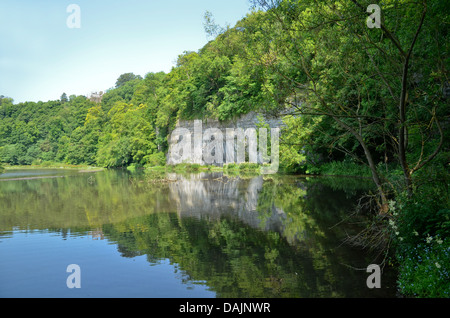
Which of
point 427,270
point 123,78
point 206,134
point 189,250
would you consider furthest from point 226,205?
point 123,78

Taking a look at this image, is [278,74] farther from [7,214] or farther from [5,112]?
[5,112]

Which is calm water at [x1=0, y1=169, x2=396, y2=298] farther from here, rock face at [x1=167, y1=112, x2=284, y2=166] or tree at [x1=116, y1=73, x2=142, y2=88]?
tree at [x1=116, y1=73, x2=142, y2=88]

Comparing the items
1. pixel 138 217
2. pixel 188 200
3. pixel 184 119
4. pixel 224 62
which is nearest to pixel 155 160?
pixel 184 119

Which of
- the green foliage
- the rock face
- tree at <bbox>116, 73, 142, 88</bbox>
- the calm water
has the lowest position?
the calm water

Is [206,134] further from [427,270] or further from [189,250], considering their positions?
[427,270]

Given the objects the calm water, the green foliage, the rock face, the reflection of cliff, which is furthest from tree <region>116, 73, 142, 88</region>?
the green foliage

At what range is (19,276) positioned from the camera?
26.8 feet

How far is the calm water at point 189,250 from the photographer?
23.2ft

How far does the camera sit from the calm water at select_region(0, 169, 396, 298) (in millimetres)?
7066

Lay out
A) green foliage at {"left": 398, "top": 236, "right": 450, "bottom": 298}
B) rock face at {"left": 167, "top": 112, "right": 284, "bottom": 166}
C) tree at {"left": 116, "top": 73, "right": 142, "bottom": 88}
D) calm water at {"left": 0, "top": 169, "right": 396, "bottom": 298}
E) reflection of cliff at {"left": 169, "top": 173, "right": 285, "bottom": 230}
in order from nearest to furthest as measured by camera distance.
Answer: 1. green foliage at {"left": 398, "top": 236, "right": 450, "bottom": 298}
2. calm water at {"left": 0, "top": 169, "right": 396, "bottom": 298}
3. reflection of cliff at {"left": 169, "top": 173, "right": 285, "bottom": 230}
4. rock face at {"left": 167, "top": 112, "right": 284, "bottom": 166}
5. tree at {"left": 116, "top": 73, "right": 142, "bottom": 88}

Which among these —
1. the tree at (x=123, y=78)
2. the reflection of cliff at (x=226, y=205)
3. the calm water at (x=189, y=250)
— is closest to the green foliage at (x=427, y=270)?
the calm water at (x=189, y=250)

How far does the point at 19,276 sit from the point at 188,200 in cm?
1148

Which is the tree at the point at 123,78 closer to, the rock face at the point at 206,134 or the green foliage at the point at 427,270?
the rock face at the point at 206,134

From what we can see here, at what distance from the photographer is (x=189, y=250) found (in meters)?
9.66
